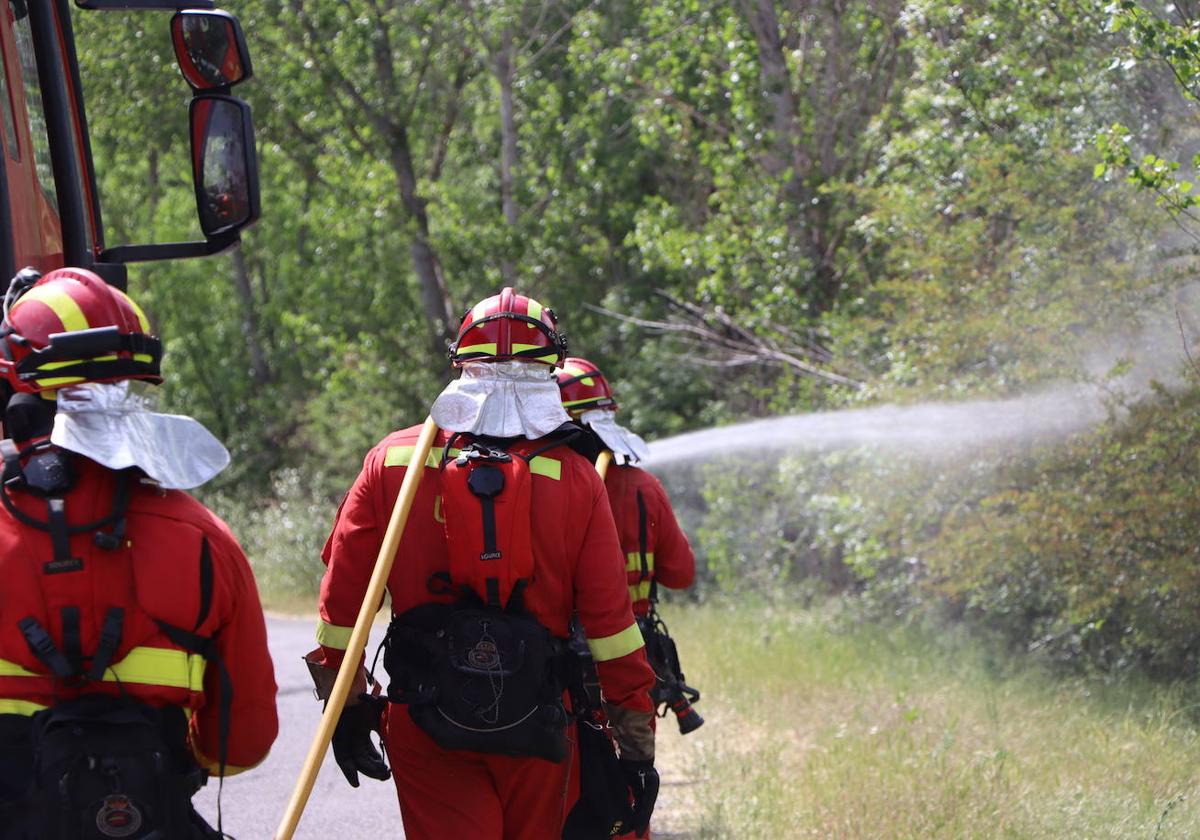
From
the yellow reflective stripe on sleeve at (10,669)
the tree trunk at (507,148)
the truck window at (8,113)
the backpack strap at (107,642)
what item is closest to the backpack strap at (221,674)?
the backpack strap at (107,642)

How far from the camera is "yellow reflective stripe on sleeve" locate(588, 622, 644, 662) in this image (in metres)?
3.51

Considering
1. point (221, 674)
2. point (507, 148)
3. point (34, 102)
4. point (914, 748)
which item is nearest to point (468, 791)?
point (221, 674)

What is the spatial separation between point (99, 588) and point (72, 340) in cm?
45

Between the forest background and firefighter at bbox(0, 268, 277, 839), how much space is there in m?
4.66

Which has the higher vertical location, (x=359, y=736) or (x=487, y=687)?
(x=487, y=687)

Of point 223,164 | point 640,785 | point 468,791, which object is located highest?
point 223,164

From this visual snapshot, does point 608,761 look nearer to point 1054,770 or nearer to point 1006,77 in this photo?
point 1054,770

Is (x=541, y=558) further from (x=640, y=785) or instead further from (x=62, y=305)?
(x=62, y=305)

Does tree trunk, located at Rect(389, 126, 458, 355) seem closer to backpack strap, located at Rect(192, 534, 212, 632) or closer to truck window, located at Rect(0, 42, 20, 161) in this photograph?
truck window, located at Rect(0, 42, 20, 161)

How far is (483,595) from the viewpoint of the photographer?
11.1 ft

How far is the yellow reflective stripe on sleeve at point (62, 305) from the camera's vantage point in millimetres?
2609

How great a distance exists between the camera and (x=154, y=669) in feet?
8.49

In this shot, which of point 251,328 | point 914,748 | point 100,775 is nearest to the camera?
point 100,775

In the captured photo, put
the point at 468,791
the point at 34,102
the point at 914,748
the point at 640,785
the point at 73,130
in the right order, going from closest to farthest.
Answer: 1. the point at 468,791
2. the point at 640,785
3. the point at 34,102
4. the point at 73,130
5. the point at 914,748
